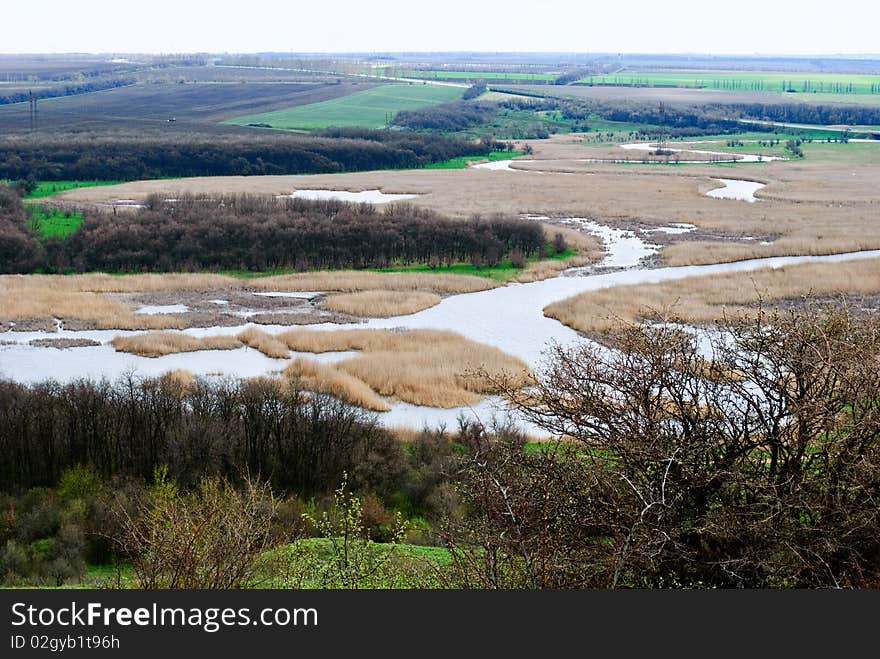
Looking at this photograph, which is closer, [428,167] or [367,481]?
[367,481]

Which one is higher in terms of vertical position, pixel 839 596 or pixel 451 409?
pixel 839 596

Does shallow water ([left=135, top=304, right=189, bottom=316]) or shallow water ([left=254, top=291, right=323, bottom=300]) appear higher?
shallow water ([left=254, top=291, right=323, bottom=300])

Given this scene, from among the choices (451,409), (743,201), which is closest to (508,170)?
(743,201)

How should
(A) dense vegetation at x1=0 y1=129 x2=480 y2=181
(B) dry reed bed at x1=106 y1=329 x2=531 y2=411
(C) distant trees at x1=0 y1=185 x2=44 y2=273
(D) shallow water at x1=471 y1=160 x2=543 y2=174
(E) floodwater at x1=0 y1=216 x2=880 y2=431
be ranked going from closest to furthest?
(B) dry reed bed at x1=106 y1=329 x2=531 y2=411
(E) floodwater at x1=0 y1=216 x2=880 y2=431
(C) distant trees at x1=0 y1=185 x2=44 y2=273
(A) dense vegetation at x1=0 y1=129 x2=480 y2=181
(D) shallow water at x1=471 y1=160 x2=543 y2=174

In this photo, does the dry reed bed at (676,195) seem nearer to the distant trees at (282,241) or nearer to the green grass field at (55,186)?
the green grass field at (55,186)

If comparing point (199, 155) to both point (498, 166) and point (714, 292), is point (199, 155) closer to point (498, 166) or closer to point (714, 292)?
point (498, 166)

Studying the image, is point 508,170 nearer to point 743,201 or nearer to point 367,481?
point 743,201

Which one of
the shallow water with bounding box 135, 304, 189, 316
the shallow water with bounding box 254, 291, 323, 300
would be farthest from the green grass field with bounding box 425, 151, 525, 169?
the shallow water with bounding box 135, 304, 189, 316

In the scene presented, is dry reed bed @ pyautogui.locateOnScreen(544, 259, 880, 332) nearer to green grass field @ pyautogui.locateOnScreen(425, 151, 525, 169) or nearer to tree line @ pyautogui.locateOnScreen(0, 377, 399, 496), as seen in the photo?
tree line @ pyautogui.locateOnScreen(0, 377, 399, 496)

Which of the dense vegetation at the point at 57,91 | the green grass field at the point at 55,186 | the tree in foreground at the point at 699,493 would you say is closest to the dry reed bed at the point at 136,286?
the tree in foreground at the point at 699,493
